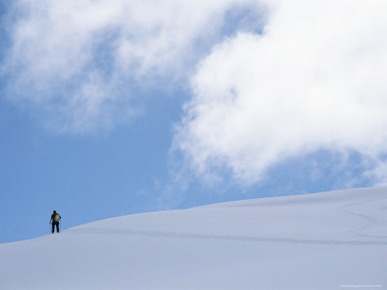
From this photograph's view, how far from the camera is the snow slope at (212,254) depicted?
1092cm

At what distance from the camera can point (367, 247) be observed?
13.8m

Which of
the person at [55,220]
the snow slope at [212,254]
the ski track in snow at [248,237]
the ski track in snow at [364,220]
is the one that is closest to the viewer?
the snow slope at [212,254]

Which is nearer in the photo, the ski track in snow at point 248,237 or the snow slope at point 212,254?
the snow slope at point 212,254

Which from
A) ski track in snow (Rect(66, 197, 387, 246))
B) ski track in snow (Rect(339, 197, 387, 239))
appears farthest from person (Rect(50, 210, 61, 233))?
ski track in snow (Rect(339, 197, 387, 239))

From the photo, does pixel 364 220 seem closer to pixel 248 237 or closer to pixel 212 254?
pixel 248 237

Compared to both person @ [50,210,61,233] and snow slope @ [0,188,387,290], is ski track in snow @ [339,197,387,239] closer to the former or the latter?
snow slope @ [0,188,387,290]

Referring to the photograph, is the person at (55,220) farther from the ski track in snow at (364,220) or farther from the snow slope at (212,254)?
the ski track in snow at (364,220)

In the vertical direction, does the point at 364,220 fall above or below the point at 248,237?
above

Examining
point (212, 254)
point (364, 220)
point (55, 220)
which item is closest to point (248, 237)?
point (212, 254)

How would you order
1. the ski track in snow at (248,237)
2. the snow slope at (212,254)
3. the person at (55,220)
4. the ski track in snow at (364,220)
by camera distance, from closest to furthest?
1. the snow slope at (212,254)
2. the ski track in snow at (248,237)
3. the ski track in snow at (364,220)
4. the person at (55,220)

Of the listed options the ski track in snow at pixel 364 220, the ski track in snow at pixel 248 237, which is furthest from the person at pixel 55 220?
the ski track in snow at pixel 364 220

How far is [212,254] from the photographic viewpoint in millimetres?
13938

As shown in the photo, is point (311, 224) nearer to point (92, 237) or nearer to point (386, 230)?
point (386, 230)

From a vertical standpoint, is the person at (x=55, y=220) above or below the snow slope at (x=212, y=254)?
above
